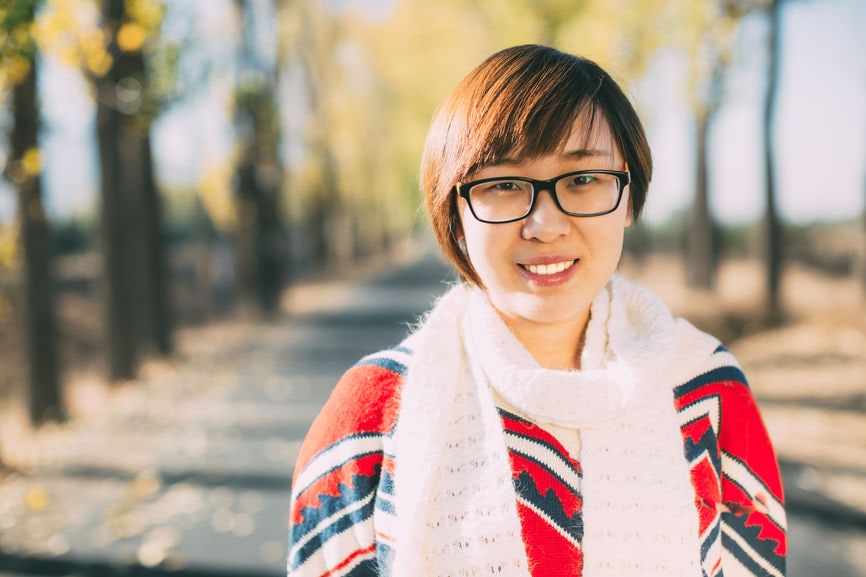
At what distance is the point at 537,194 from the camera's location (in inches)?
59.4

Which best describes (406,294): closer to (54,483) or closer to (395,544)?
(54,483)

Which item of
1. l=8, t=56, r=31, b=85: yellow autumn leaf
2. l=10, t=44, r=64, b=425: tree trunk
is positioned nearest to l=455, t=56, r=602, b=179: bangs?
l=8, t=56, r=31, b=85: yellow autumn leaf

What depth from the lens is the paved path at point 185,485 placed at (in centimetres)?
456

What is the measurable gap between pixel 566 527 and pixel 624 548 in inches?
4.7

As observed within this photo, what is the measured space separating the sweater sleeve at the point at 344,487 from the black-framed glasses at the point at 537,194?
0.45 m

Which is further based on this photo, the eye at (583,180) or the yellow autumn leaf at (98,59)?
the yellow autumn leaf at (98,59)

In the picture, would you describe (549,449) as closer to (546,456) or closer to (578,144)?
(546,456)

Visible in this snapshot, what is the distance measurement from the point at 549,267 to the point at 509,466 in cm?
41

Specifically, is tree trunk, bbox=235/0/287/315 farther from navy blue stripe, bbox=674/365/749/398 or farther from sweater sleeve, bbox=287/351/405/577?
navy blue stripe, bbox=674/365/749/398

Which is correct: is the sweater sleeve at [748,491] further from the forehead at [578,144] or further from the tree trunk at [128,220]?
the tree trunk at [128,220]

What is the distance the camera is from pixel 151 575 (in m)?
4.40

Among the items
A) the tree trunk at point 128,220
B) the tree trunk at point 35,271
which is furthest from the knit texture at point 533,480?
the tree trunk at point 128,220

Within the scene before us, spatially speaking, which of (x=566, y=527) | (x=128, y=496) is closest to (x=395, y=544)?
(x=566, y=527)

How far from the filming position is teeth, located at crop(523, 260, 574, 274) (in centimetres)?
153
